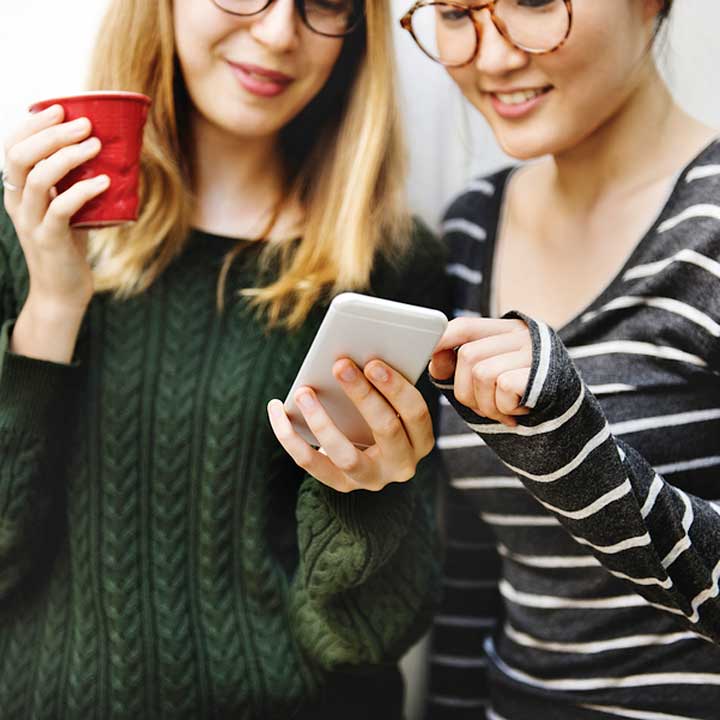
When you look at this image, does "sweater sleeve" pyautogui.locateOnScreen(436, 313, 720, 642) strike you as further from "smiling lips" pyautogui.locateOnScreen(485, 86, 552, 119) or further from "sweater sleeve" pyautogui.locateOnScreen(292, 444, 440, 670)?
"smiling lips" pyautogui.locateOnScreen(485, 86, 552, 119)

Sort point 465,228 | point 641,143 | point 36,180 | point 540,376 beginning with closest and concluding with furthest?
point 540,376 < point 36,180 < point 641,143 < point 465,228

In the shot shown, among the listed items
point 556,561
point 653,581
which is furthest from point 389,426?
point 556,561

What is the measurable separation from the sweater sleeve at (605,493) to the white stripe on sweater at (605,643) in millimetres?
133

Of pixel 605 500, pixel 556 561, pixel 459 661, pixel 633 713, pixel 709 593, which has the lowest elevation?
pixel 459 661

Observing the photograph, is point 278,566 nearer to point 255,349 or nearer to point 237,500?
point 237,500

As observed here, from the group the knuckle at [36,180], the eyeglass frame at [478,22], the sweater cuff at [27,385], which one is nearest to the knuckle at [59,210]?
the knuckle at [36,180]

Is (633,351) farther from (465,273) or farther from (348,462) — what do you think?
(348,462)

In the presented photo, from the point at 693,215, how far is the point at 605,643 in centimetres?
42

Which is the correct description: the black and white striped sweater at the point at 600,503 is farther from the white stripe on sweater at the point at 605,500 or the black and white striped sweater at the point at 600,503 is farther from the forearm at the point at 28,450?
the forearm at the point at 28,450

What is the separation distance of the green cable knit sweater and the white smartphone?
18cm

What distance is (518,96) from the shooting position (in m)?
0.96

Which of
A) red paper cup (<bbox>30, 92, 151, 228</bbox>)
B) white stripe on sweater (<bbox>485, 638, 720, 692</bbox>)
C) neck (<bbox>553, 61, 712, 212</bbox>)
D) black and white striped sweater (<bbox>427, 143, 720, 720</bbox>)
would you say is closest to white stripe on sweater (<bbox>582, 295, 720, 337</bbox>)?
black and white striped sweater (<bbox>427, 143, 720, 720</bbox>)

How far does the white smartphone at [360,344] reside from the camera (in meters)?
0.70

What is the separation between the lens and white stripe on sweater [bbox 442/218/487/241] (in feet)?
3.72
